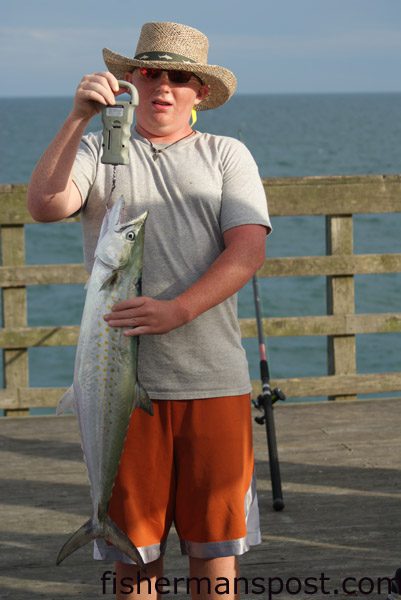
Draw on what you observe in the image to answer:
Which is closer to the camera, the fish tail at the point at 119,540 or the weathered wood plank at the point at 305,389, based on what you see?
the fish tail at the point at 119,540

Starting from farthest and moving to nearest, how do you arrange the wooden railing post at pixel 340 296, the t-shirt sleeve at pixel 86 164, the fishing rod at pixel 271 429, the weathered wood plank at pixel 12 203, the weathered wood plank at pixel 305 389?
1. the wooden railing post at pixel 340 296
2. the weathered wood plank at pixel 305 389
3. the weathered wood plank at pixel 12 203
4. the fishing rod at pixel 271 429
5. the t-shirt sleeve at pixel 86 164

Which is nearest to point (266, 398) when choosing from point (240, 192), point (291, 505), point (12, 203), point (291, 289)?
point (291, 505)

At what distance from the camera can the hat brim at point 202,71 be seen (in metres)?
3.20

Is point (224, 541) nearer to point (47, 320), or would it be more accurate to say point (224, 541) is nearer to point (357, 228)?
point (47, 320)

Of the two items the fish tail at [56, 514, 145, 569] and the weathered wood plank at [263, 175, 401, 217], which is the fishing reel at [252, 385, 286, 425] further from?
the fish tail at [56, 514, 145, 569]

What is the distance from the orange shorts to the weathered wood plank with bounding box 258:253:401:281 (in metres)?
3.77

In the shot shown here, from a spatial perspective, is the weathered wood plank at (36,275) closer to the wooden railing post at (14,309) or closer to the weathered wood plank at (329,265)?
the wooden railing post at (14,309)

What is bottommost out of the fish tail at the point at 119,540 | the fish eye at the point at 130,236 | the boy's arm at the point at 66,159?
the fish tail at the point at 119,540

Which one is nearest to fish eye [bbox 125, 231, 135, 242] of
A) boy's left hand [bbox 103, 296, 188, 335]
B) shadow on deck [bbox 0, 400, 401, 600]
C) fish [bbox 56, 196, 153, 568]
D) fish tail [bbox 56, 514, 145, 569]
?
fish [bbox 56, 196, 153, 568]

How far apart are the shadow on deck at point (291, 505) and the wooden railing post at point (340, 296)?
0.76 ft

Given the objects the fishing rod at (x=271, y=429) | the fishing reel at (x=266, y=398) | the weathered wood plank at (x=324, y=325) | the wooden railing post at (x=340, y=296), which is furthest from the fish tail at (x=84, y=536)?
the wooden railing post at (x=340, y=296)

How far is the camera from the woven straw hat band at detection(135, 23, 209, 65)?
3.25 m

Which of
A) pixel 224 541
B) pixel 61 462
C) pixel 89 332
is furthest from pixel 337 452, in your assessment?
pixel 89 332

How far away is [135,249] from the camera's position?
2938 mm
